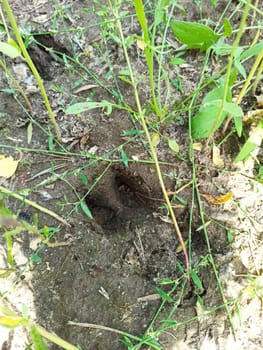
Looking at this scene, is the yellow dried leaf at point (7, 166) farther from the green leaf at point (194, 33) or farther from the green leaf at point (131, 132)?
the green leaf at point (194, 33)

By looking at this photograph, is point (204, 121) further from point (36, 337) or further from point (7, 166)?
point (36, 337)

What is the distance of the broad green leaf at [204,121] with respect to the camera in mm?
1234

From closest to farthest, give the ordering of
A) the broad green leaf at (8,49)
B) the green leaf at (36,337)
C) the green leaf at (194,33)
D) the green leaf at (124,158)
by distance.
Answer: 1. the green leaf at (36,337)
2. the broad green leaf at (8,49)
3. the green leaf at (194,33)
4. the green leaf at (124,158)

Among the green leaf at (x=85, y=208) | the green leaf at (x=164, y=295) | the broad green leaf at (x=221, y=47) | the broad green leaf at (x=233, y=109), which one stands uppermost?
the broad green leaf at (x=221, y=47)

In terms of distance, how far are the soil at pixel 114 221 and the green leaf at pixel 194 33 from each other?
0.25 meters

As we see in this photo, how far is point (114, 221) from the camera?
4.47ft

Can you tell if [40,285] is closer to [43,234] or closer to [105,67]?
[43,234]

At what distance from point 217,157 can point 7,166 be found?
67 centimetres

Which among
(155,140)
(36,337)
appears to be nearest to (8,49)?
(155,140)

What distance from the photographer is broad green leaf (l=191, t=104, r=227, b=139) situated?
1234 millimetres

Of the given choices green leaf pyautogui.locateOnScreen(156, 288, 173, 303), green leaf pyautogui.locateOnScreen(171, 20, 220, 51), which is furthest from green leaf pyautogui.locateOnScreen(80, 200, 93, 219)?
green leaf pyautogui.locateOnScreen(171, 20, 220, 51)

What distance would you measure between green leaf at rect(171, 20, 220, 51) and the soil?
249 millimetres

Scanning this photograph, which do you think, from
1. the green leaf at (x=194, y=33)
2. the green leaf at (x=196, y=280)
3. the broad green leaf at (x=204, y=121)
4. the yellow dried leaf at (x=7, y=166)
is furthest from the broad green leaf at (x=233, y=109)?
the yellow dried leaf at (x=7, y=166)

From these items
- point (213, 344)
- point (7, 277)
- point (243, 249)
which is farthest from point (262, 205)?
point (7, 277)
